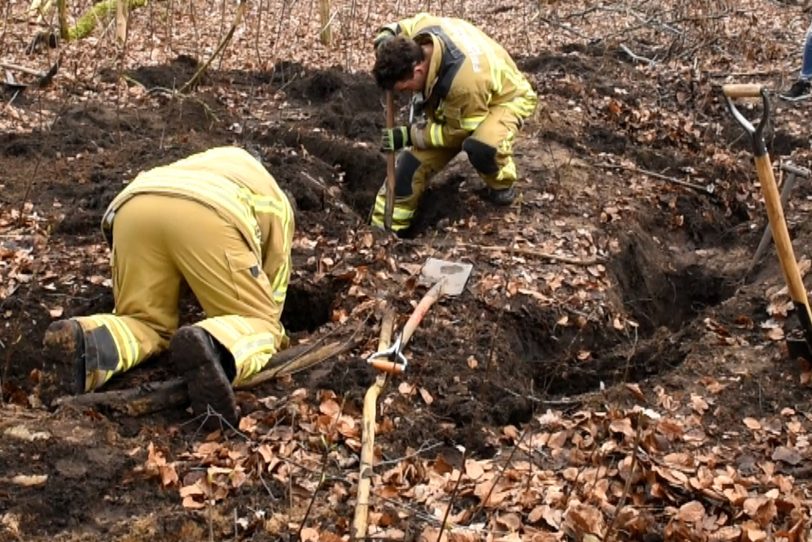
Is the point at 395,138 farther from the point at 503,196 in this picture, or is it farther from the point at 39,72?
the point at 39,72

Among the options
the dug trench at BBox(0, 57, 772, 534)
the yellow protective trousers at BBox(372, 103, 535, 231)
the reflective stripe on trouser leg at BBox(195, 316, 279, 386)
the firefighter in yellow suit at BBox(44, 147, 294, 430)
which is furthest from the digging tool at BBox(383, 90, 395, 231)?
the reflective stripe on trouser leg at BBox(195, 316, 279, 386)

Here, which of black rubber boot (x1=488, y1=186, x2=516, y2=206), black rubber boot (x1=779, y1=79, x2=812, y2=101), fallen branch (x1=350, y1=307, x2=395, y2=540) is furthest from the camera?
black rubber boot (x1=779, y1=79, x2=812, y2=101)

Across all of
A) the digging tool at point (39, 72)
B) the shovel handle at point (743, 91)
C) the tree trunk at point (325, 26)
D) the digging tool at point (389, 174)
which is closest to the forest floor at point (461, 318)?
the digging tool at point (39, 72)

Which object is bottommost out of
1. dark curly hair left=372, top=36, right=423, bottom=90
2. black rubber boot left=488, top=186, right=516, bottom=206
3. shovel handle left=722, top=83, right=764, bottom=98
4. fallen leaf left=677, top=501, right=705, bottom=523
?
fallen leaf left=677, top=501, right=705, bottom=523

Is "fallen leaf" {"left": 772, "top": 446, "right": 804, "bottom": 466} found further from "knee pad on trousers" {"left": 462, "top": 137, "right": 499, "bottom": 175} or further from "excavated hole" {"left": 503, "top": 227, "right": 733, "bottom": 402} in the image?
"knee pad on trousers" {"left": 462, "top": 137, "right": 499, "bottom": 175}

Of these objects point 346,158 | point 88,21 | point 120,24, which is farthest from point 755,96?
point 88,21

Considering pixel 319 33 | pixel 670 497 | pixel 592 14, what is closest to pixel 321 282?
pixel 670 497

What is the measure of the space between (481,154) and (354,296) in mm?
1790

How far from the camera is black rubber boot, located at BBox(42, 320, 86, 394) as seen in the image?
4.30 metres

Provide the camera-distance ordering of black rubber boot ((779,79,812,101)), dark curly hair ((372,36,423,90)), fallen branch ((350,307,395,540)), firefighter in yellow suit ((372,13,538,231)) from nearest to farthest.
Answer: fallen branch ((350,307,395,540)) → dark curly hair ((372,36,423,90)) → firefighter in yellow suit ((372,13,538,231)) → black rubber boot ((779,79,812,101))

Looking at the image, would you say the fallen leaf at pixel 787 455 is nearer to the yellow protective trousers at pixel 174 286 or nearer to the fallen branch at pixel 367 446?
the fallen branch at pixel 367 446

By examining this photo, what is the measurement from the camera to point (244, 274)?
470 cm

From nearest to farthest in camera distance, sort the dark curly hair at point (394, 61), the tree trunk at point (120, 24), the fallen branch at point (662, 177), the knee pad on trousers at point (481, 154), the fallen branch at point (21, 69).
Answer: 1. the dark curly hair at point (394, 61)
2. the knee pad on trousers at point (481, 154)
3. the fallen branch at point (662, 177)
4. the fallen branch at point (21, 69)
5. the tree trunk at point (120, 24)

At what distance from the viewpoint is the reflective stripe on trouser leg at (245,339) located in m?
4.37
